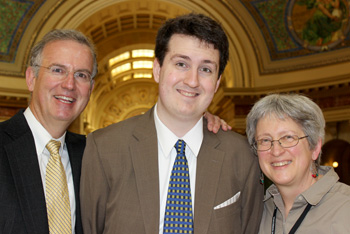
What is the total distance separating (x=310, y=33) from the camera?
17.4m

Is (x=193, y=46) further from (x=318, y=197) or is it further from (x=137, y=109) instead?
(x=137, y=109)

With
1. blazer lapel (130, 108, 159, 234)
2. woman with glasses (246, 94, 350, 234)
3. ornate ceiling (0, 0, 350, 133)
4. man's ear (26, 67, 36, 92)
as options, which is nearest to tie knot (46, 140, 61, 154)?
man's ear (26, 67, 36, 92)

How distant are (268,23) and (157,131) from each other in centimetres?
1602

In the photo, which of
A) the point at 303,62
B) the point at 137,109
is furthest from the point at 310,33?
the point at 137,109

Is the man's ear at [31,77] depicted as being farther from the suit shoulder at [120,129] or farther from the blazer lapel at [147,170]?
the blazer lapel at [147,170]

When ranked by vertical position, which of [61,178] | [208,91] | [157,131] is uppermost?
[208,91]

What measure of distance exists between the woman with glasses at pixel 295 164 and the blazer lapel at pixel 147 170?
87cm

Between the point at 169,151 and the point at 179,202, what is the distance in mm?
390

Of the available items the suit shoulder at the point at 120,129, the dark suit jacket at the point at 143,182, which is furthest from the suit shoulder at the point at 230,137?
the suit shoulder at the point at 120,129

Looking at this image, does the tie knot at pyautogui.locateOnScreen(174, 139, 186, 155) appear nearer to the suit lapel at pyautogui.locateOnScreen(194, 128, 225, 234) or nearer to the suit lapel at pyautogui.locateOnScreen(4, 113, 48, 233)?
the suit lapel at pyautogui.locateOnScreen(194, 128, 225, 234)

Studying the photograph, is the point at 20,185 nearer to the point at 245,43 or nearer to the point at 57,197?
the point at 57,197

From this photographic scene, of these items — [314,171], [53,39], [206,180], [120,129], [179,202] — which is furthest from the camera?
[53,39]

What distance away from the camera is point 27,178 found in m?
2.94

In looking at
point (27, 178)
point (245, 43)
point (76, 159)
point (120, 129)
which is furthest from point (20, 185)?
point (245, 43)
